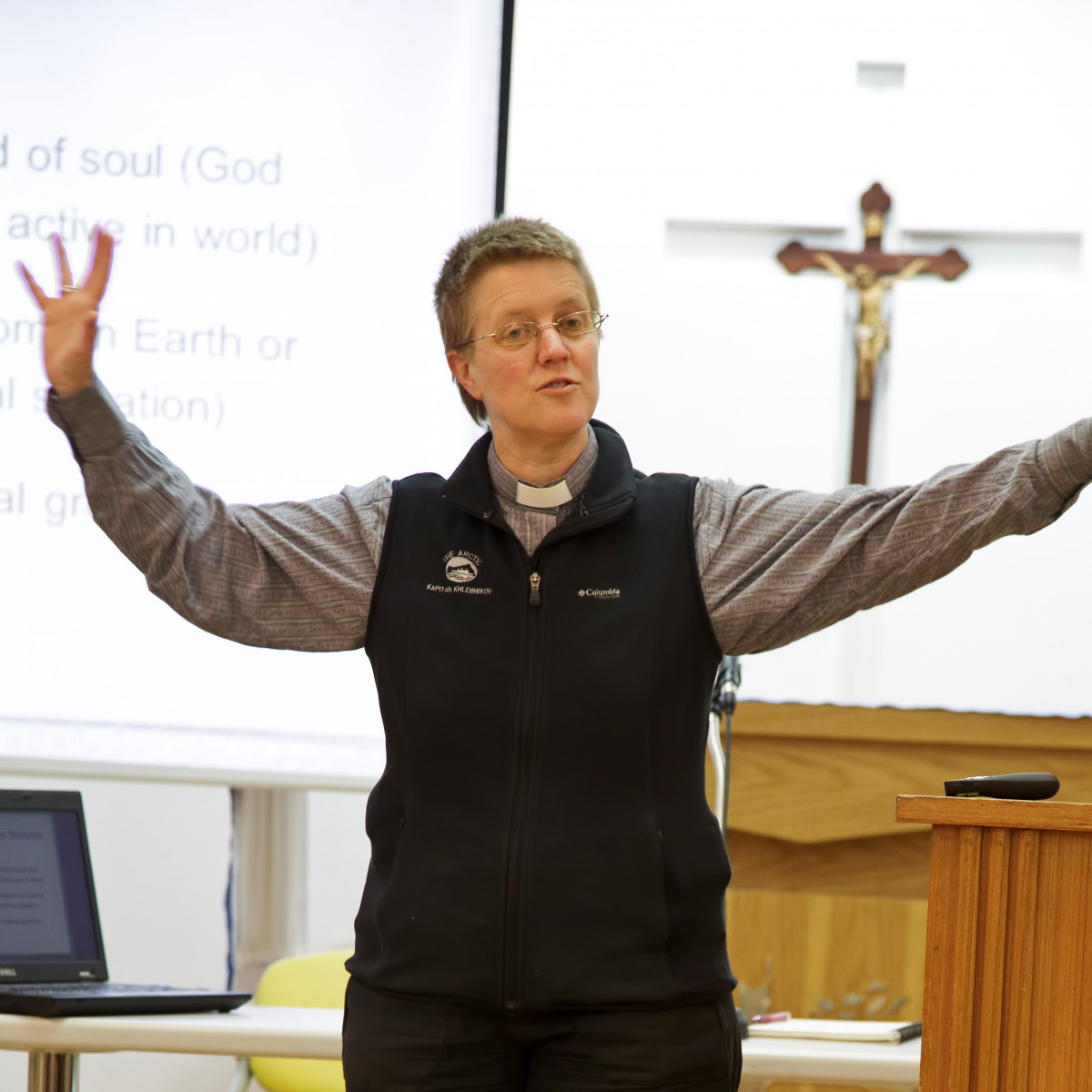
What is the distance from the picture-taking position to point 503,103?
3297mm

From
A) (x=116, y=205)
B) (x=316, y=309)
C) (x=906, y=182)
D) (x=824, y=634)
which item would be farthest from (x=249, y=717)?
(x=906, y=182)

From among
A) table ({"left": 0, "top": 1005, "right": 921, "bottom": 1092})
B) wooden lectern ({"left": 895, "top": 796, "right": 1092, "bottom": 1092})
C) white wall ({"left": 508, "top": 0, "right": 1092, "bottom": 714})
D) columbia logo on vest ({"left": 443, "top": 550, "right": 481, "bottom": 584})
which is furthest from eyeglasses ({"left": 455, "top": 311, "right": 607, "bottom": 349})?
white wall ({"left": 508, "top": 0, "right": 1092, "bottom": 714})

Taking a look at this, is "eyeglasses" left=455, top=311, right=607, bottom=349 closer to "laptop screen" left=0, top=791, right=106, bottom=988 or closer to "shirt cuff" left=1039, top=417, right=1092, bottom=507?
"shirt cuff" left=1039, top=417, right=1092, bottom=507

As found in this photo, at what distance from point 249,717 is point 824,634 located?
4.66 ft

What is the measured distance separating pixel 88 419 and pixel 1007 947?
1075mm

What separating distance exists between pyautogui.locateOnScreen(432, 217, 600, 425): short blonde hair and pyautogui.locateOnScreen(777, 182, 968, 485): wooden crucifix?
187 cm

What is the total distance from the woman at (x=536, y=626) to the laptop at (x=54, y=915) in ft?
2.07

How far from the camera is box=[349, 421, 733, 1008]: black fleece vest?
1500mm

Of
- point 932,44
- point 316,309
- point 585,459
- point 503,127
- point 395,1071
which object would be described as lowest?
point 395,1071

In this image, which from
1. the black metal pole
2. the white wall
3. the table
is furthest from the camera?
the white wall

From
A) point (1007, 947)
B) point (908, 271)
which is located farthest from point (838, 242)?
point (1007, 947)

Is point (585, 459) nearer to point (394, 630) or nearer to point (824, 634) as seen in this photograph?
point (394, 630)

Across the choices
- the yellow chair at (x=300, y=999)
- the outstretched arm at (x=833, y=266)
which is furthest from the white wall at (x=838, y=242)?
the yellow chair at (x=300, y=999)

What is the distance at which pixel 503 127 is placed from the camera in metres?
3.29
